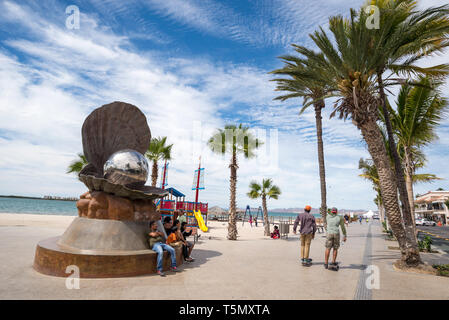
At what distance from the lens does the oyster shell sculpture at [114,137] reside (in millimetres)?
7250

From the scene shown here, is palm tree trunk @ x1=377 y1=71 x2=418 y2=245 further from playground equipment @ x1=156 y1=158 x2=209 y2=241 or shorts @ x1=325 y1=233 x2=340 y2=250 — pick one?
playground equipment @ x1=156 y1=158 x2=209 y2=241

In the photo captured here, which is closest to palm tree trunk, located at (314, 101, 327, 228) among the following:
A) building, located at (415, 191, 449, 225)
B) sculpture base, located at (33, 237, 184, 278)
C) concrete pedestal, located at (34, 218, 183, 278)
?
concrete pedestal, located at (34, 218, 183, 278)

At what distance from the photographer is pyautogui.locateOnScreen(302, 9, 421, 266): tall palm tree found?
7.93 m

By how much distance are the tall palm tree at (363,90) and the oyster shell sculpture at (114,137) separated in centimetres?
674

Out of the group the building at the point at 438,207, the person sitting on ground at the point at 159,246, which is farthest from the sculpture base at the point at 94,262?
the building at the point at 438,207

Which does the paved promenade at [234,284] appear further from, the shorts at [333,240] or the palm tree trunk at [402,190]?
the palm tree trunk at [402,190]

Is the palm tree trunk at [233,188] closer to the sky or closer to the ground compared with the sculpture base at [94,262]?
closer to the sky

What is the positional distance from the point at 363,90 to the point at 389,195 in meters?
3.50

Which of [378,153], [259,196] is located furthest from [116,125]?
[259,196]

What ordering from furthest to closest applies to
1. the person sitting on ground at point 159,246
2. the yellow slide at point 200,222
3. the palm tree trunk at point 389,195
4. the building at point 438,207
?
1. the building at point 438,207
2. the yellow slide at point 200,222
3. the palm tree trunk at point 389,195
4. the person sitting on ground at point 159,246

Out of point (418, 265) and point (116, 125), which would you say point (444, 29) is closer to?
point (418, 265)

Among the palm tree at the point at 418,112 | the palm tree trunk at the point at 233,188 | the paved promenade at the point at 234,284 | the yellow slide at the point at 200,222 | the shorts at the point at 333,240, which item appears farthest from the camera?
the yellow slide at the point at 200,222

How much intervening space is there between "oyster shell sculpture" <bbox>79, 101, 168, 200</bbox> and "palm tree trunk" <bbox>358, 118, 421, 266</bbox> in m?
6.73

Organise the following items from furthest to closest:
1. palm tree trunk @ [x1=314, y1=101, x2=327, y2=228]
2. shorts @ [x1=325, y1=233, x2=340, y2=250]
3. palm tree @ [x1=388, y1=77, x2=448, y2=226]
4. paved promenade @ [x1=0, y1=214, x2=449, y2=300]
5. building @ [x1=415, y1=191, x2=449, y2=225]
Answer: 1. building @ [x1=415, y1=191, x2=449, y2=225]
2. palm tree trunk @ [x1=314, y1=101, x2=327, y2=228]
3. palm tree @ [x1=388, y1=77, x2=448, y2=226]
4. shorts @ [x1=325, y1=233, x2=340, y2=250]
5. paved promenade @ [x1=0, y1=214, x2=449, y2=300]
